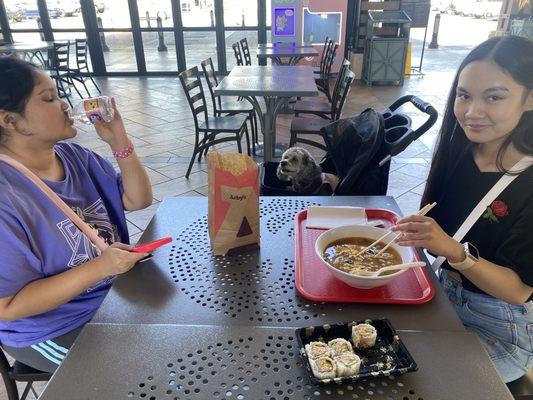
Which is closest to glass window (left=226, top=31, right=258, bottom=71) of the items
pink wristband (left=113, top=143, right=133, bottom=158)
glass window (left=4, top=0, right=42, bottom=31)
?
glass window (left=4, top=0, right=42, bottom=31)

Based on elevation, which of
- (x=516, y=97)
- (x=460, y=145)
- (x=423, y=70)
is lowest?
(x=423, y=70)

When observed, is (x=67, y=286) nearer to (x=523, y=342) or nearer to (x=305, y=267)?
(x=305, y=267)

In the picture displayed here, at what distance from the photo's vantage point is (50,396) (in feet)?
2.43

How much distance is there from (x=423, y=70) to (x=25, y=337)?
8.58 metres

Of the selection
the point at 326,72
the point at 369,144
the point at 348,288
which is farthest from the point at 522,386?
the point at 326,72

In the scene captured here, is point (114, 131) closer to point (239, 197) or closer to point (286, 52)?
point (239, 197)

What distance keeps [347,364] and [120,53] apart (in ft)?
30.8

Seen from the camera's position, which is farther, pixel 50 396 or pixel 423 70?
pixel 423 70

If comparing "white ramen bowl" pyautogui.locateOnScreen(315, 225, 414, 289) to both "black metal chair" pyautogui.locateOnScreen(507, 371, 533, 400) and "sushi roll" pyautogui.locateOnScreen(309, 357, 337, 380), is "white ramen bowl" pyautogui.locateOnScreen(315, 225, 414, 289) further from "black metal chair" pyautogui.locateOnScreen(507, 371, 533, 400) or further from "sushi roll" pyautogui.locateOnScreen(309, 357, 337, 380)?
"black metal chair" pyautogui.locateOnScreen(507, 371, 533, 400)

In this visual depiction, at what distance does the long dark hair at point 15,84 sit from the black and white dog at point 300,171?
57.2 inches

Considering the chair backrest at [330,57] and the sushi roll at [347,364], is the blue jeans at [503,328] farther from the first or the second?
the chair backrest at [330,57]

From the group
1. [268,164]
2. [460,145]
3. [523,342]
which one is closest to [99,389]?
[523,342]

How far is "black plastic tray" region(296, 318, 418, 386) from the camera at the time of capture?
759 mm

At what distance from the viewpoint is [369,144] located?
1.89 m
